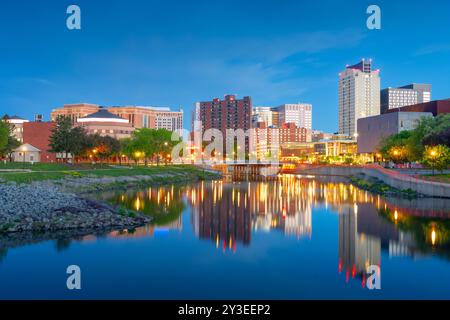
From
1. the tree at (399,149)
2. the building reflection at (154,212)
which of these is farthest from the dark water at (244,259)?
the tree at (399,149)

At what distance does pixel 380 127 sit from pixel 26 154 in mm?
100015

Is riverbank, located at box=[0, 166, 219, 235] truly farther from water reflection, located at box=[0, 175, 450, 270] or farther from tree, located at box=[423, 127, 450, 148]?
tree, located at box=[423, 127, 450, 148]

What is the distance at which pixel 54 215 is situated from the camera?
31.5 m

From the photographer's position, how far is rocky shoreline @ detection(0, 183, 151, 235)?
96.9 ft

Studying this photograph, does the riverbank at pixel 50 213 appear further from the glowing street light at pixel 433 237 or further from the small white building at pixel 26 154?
the small white building at pixel 26 154

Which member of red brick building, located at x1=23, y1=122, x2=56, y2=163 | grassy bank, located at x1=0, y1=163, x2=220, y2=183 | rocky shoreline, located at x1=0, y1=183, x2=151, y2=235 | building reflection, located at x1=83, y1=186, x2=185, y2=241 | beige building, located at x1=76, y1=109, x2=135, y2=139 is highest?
beige building, located at x1=76, y1=109, x2=135, y2=139

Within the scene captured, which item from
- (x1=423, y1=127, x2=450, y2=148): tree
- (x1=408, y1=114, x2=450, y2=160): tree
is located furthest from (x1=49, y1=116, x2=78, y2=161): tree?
(x1=408, y1=114, x2=450, y2=160): tree

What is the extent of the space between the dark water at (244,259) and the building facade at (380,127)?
89.7 meters

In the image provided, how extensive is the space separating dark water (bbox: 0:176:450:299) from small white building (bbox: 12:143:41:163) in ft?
241

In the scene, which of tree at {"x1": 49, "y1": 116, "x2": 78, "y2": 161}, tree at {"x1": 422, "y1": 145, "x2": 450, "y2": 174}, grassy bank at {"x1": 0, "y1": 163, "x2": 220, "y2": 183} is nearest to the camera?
grassy bank at {"x1": 0, "y1": 163, "x2": 220, "y2": 183}

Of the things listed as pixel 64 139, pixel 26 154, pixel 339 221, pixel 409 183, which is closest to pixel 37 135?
pixel 26 154
